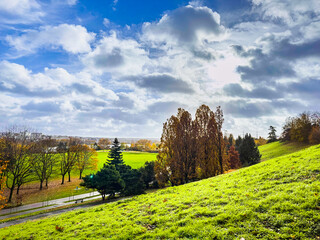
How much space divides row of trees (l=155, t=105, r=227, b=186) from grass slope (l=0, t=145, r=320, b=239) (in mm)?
22759

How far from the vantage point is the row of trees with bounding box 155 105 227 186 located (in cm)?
3644

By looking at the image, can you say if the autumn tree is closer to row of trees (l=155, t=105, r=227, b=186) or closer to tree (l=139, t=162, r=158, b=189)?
row of trees (l=155, t=105, r=227, b=186)

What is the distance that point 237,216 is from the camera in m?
8.71

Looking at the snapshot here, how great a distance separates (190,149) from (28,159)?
5212 centimetres

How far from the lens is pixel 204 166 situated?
36719 millimetres

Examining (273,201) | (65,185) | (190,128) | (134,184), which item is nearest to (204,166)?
(190,128)

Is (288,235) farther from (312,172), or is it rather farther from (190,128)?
(190,128)

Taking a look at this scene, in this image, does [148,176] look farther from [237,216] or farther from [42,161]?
[237,216]

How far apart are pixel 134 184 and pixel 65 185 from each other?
3030 centimetres

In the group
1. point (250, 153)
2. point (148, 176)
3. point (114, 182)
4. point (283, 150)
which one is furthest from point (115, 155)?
point (283, 150)

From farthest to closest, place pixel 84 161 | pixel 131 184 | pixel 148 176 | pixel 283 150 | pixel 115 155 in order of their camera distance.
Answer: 1. pixel 283 150
2. pixel 84 161
3. pixel 115 155
4. pixel 148 176
5. pixel 131 184

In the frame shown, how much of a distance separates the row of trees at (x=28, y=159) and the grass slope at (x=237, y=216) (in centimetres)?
3543

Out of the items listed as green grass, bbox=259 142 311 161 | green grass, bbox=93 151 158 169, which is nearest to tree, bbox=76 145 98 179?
green grass, bbox=93 151 158 169

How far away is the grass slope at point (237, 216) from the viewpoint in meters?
7.57
